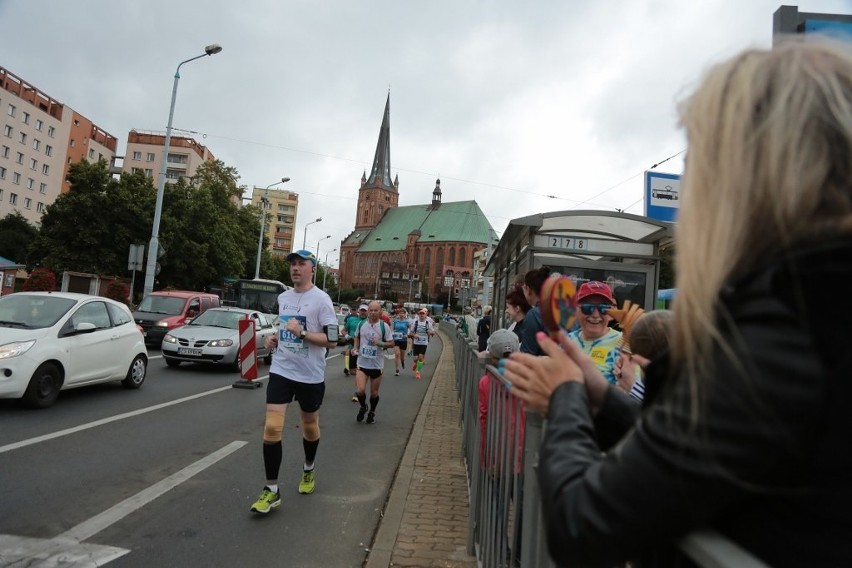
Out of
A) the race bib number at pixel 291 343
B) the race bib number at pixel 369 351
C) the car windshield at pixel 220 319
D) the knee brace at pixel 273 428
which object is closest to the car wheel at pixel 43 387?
the race bib number at pixel 369 351

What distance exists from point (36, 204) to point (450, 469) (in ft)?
249

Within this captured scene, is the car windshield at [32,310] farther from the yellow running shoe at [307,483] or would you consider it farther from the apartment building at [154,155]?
the apartment building at [154,155]

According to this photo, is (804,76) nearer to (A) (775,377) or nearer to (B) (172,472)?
(A) (775,377)

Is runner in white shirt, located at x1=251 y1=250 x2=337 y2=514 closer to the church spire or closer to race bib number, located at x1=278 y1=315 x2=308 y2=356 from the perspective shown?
race bib number, located at x1=278 y1=315 x2=308 y2=356

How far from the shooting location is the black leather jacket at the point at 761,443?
2.52 feet

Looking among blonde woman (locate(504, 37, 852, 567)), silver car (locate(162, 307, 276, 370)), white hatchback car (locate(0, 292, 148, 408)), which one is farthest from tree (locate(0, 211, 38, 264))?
blonde woman (locate(504, 37, 852, 567))

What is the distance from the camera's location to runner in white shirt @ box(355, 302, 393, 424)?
8.83 metres

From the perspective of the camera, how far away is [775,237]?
86 centimetres

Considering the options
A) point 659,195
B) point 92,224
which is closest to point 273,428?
point 659,195

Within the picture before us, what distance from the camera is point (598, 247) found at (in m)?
8.28

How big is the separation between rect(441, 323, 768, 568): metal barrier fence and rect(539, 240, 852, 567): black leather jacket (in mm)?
54

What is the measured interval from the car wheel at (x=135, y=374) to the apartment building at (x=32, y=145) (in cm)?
5617

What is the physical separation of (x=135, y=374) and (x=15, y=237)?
188ft

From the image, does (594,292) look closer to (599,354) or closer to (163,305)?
(599,354)
